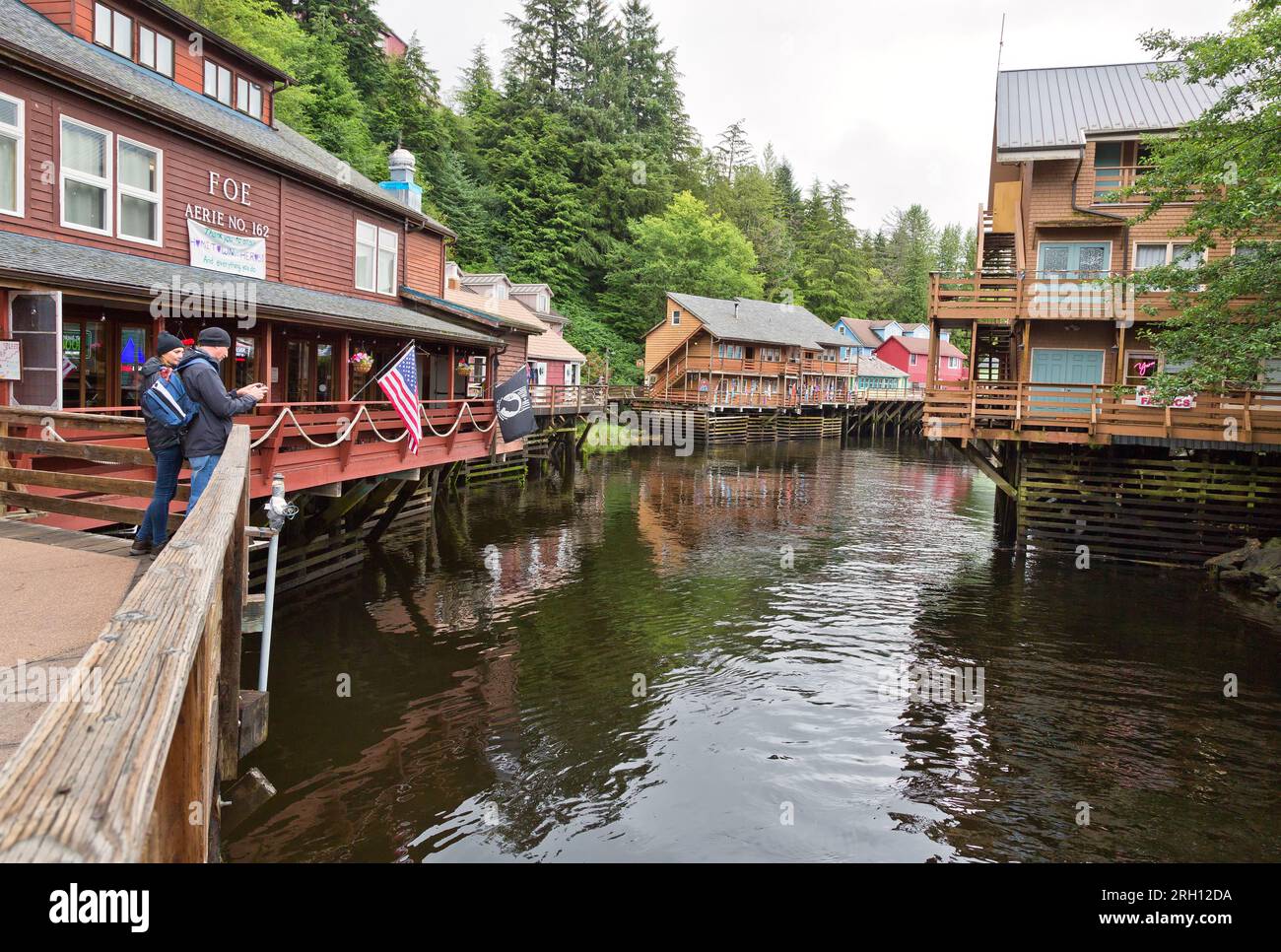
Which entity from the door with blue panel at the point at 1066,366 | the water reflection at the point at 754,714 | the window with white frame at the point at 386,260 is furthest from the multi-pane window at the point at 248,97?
the door with blue panel at the point at 1066,366

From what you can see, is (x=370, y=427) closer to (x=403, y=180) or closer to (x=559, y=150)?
(x=403, y=180)

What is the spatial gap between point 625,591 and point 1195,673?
10525mm

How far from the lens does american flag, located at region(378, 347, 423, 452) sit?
16188mm

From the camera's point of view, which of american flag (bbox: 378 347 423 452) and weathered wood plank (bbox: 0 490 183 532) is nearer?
weathered wood plank (bbox: 0 490 183 532)

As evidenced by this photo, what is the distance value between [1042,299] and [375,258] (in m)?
19.0

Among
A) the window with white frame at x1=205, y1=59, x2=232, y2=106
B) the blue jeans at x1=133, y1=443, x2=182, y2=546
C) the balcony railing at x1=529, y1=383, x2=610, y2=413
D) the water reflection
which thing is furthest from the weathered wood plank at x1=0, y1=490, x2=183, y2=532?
the balcony railing at x1=529, y1=383, x2=610, y2=413

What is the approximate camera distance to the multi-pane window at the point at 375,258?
74.1ft

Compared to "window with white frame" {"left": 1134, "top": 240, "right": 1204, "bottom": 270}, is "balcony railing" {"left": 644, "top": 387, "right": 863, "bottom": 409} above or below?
below

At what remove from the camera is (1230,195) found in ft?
58.1

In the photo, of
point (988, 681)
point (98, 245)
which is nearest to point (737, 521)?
point (988, 681)

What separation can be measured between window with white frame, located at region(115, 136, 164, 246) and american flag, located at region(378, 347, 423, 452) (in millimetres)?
4793

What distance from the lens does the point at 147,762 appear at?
6.19 feet

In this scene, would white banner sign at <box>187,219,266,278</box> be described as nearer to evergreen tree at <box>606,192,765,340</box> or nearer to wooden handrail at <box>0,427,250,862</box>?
wooden handrail at <box>0,427,250,862</box>
